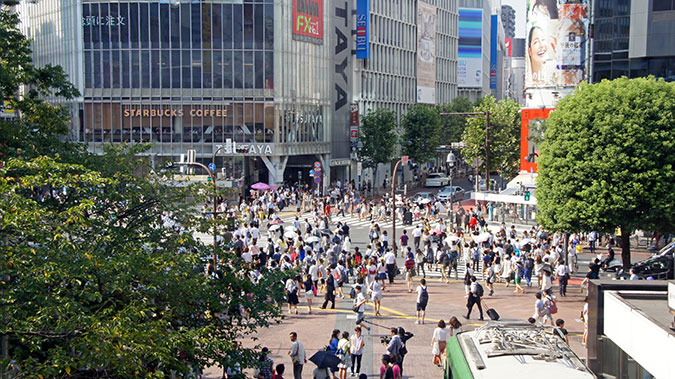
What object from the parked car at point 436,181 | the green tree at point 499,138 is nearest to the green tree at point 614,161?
the green tree at point 499,138

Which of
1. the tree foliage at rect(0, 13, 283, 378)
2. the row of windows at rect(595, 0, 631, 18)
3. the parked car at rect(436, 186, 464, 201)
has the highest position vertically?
the row of windows at rect(595, 0, 631, 18)

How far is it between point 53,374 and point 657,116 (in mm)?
23830

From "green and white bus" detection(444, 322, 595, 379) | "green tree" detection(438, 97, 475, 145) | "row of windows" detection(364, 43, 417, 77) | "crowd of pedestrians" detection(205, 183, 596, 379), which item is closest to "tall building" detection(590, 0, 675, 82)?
"crowd of pedestrians" detection(205, 183, 596, 379)

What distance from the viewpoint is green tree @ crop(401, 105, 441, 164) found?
251 ft

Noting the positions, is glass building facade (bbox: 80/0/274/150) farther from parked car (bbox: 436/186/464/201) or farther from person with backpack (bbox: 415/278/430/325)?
person with backpack (bbox: 415/278/430/325)

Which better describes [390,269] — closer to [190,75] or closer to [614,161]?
[614,161]

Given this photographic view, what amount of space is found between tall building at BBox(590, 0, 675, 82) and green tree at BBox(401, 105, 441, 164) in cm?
2193

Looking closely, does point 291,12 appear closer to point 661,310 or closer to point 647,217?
point 647,217

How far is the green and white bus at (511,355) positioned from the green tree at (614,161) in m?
16.4

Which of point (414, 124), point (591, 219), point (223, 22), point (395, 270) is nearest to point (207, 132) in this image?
point (223, 22)

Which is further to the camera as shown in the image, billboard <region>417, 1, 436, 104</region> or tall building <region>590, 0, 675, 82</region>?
billboard <region>417, 1, 436, 104</region>

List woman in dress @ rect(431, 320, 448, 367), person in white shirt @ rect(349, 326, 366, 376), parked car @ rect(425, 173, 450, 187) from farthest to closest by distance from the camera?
parked car @ rect(425, 173, 450, 187) < woman in dress @ rect(431, 320, 448, 367) < person in white shirt @ rect(349, 326, 366, 376)

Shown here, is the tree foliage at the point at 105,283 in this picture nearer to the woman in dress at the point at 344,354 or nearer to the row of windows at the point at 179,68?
the woman in dress at the point at 344,354

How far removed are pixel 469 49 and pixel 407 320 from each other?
9852cm
